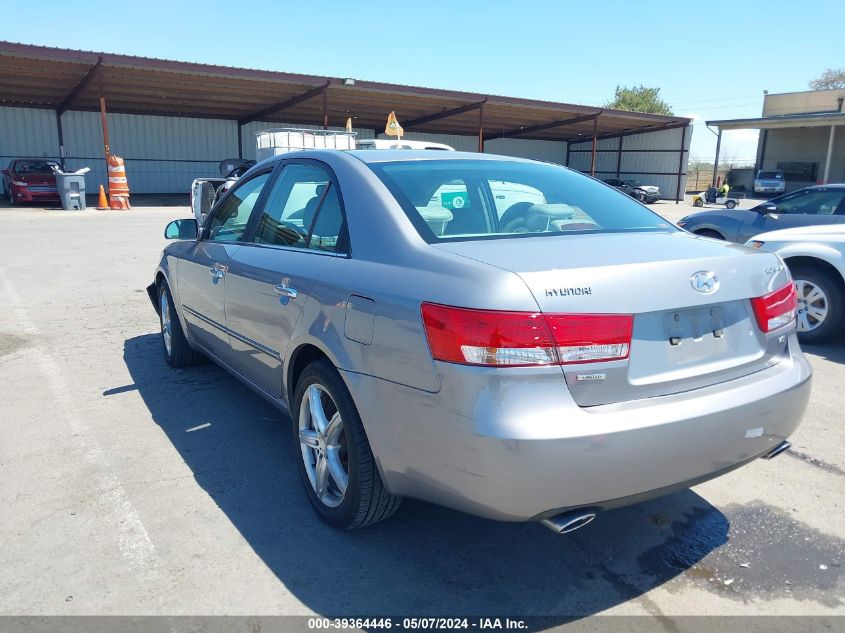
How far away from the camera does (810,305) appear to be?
6176 millimetres

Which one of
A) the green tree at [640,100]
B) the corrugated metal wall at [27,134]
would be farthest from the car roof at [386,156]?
the green tree at [640,100]

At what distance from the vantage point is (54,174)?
904 inches

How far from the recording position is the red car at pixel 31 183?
74.7 ft

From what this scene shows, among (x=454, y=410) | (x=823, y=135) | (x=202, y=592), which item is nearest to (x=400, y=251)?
(x=454, y=410)

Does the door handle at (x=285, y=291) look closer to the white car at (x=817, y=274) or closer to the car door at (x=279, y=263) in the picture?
the car door at (x=279, y=263)

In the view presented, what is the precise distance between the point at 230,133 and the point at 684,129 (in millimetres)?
25535

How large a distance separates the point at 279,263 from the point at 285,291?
22 cm

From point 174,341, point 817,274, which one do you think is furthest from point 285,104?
point 817,274

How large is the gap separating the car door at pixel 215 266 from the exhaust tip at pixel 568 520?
7.93ft

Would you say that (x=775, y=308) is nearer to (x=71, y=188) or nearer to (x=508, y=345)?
(x=508, y=345)

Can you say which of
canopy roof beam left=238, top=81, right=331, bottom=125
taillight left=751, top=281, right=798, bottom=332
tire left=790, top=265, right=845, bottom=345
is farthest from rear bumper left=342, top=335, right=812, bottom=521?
canopy roof beam left=238, top=81, right=331, bottom=125

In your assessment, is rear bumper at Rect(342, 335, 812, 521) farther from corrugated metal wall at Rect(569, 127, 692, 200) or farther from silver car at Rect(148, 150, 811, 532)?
corrugated metal wall at Rect(569, 127, 692, 200)

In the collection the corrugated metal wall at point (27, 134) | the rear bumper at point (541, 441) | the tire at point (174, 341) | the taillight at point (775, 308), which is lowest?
the tire at point (174, 341)

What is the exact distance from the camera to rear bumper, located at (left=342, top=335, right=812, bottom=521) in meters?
2.11
